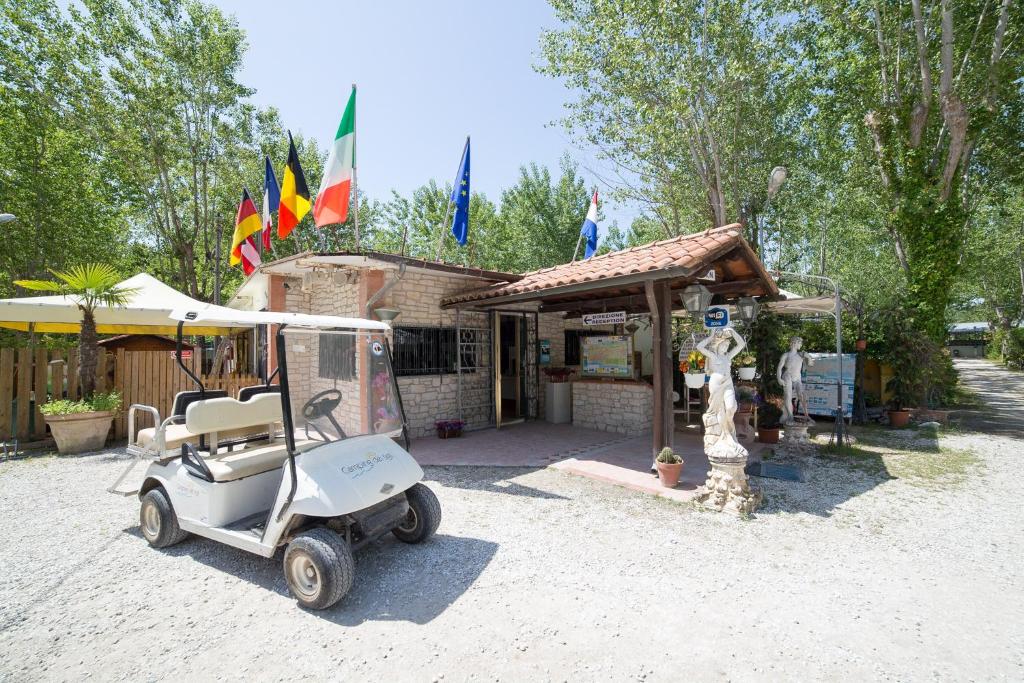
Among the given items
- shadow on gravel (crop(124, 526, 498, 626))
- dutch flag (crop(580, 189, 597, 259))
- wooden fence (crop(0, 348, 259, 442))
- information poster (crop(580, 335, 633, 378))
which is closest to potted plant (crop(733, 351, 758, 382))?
information poster (crop(580, 335, 633, 378))

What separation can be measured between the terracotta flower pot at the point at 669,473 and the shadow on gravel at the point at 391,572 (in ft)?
7.61

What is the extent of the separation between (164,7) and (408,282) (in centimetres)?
1417

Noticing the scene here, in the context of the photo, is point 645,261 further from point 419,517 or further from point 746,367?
point 419,517

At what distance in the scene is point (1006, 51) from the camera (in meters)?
10.0

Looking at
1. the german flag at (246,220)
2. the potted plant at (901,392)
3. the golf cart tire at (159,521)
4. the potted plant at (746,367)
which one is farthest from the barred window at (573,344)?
the golf cart tire at (159,521)

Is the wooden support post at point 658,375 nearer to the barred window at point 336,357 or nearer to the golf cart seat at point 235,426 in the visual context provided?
the barred window at point 336,357

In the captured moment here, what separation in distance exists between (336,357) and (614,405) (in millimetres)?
5845

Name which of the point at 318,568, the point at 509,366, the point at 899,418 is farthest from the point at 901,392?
the point at 318,568

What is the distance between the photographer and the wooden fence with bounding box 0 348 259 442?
25.0 ft

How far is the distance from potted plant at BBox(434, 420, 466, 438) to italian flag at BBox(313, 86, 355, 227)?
3825 mm

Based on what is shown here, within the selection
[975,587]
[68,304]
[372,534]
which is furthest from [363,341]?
[68,304]

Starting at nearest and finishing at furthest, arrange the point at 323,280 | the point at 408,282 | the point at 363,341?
the point at 363,341, the point at 408,282, the point at 323,280

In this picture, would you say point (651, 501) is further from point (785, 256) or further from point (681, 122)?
point (785, 256)

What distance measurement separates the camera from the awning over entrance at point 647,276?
5168 mm
